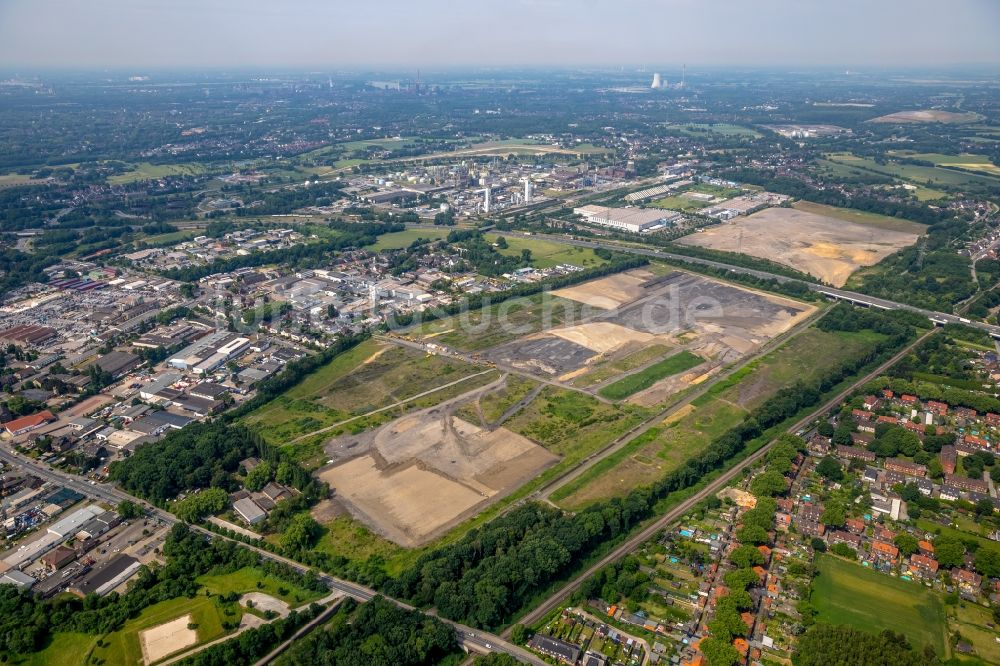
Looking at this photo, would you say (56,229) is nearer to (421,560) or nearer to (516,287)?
(516,287)

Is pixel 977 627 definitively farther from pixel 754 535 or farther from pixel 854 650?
pixel 754 535

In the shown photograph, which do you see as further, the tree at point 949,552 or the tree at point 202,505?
the tree at point 202,505

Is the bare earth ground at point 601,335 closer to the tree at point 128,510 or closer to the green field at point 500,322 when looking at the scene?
the green field at point 500,322

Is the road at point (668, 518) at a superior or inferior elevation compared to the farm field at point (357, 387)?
inferior

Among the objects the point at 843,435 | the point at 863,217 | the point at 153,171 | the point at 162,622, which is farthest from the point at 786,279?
the point at 153,171

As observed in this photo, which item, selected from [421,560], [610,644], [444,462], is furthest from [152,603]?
[610,644]

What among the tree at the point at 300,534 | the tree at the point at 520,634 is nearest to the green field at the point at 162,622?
the tree at the point at 300,534
